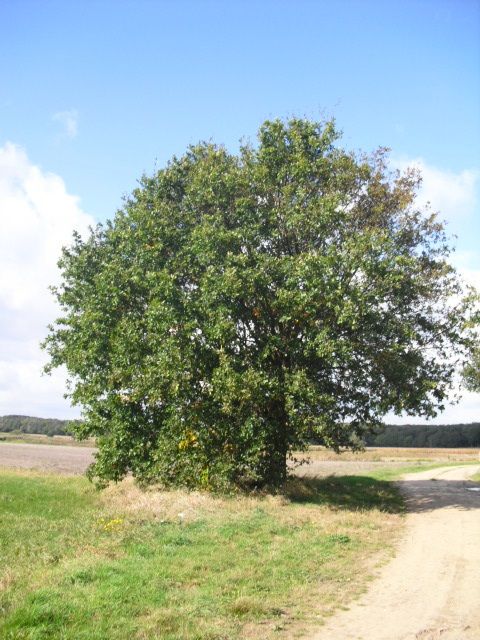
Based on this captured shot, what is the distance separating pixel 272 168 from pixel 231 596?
59.6 feet

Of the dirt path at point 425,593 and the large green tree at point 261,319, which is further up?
the large green tree at point 261,319

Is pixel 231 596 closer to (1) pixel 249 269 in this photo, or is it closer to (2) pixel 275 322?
(1) pixel 249 269

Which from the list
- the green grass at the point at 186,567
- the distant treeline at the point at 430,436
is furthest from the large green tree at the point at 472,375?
the distant treeline at the point at 430,436

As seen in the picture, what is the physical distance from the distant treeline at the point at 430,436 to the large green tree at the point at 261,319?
6548 centimetres

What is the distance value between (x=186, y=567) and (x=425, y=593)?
4467mm

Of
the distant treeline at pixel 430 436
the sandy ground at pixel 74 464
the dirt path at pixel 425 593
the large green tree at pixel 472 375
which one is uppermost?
the large green tree at pixel 472 375

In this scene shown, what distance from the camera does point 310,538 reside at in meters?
14.3

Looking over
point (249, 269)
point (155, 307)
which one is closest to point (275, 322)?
point (249, 269)

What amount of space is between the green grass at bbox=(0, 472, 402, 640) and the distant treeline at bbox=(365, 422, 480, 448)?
7098 centimetres

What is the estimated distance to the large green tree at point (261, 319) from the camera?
19.9m

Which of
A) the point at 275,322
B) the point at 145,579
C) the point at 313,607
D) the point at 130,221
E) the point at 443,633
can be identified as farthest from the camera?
the point at 130,221

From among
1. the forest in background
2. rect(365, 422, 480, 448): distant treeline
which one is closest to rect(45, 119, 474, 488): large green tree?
the forest in background

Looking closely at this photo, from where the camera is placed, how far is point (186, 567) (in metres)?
10.7

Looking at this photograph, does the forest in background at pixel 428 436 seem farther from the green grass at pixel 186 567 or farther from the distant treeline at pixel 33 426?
the green grass at pixel 186 567
